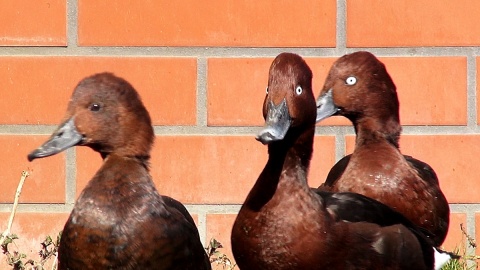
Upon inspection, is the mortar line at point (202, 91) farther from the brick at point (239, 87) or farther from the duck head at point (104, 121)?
the duck head at point (104, 121)

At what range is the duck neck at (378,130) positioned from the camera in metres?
3.18

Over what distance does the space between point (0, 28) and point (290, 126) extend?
1005 mm

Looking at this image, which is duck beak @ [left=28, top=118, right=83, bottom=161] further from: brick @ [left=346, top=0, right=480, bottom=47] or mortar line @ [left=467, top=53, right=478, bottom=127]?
mortar line @ [left=467, top=53, right=478, bottom=127]

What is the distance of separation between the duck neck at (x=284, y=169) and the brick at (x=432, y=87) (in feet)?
2.15

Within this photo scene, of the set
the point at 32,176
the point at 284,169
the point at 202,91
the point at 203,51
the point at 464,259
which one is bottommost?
the point at 464,259

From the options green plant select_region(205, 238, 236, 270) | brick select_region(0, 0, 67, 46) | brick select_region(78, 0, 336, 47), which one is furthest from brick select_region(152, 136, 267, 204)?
brick select_region(0, 0, 67, 46)

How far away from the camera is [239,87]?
330cm

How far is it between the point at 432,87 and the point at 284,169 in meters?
0.76

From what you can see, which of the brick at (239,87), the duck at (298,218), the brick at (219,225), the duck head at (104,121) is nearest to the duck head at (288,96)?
the duck at (298,218)

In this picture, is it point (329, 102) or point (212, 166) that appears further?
point (212, 166)

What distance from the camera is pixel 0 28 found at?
3258mm

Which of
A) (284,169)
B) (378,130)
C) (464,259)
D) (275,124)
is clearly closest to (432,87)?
(378,130)

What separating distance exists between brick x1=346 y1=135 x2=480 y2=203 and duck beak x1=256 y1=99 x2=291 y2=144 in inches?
29.3

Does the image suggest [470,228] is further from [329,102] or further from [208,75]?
[208,75]
